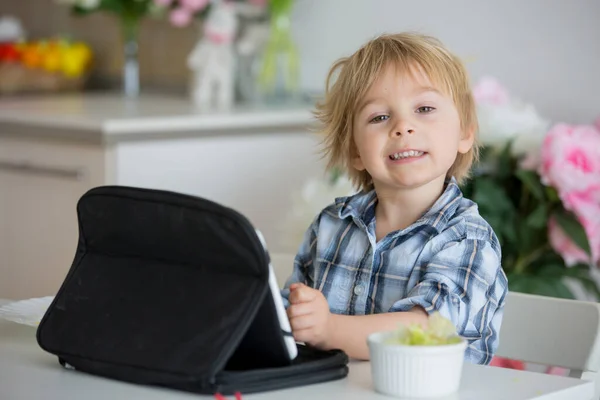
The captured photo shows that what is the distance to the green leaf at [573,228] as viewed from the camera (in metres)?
2.02

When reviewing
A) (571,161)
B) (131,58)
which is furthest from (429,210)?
(131,58)

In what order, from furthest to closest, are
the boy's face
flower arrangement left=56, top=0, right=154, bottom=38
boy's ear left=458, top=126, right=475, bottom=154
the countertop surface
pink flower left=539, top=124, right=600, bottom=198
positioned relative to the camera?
flower arrangement left=56, top=0, right=154, bottom=38
the countertop surface
pink flower left=539, top=124, right=600, bottom=198
boy's ear left=458, top=126, right=475, bottom=154
the boy's face

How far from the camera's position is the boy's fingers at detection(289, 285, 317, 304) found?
47.5 inches

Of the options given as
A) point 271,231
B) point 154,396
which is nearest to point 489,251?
point 154,396

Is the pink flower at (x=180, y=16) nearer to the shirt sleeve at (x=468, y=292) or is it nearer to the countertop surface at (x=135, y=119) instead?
the countertop surface at (x=135, y=119)

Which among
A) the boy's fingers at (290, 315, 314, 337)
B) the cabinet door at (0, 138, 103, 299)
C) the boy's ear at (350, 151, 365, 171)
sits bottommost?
the cabinet door at (0, 138, 103, 299)

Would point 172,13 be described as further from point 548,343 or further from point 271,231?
point 548,343

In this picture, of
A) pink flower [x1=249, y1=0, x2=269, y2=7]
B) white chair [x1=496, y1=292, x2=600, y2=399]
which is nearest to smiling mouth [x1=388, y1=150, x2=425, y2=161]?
white chair [x1=496, y1=292, x2=600, y2=399]

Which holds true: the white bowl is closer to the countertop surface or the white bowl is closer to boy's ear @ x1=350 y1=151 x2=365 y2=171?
boy's ear @ x1=350 y1=151 x2=365 y2=171

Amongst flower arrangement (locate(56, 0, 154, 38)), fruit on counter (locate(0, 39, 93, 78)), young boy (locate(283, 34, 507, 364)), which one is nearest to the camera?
young boy (locate(283, 34, 507, 364))

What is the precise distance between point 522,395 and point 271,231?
73.4 inches

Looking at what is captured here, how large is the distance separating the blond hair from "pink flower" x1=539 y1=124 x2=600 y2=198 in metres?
0.41

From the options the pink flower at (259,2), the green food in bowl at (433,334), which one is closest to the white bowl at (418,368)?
the green food in bowl at (433,334)

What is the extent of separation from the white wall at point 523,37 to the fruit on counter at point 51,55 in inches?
41.5
